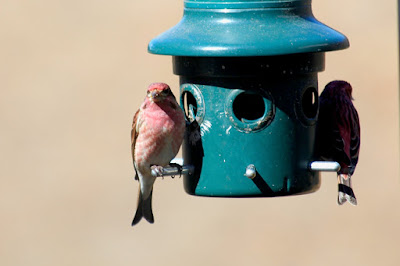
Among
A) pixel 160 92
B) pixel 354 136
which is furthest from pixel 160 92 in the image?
pixel 354 136

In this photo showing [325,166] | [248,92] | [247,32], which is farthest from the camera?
[325,166]

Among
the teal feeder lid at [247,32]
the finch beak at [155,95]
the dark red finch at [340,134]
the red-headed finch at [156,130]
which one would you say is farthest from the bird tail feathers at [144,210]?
the teal feeder lid at [247,32]

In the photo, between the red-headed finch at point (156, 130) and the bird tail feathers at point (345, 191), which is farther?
the bird tail feathers at point (345, 191)

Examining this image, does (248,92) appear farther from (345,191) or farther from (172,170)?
(345,191)

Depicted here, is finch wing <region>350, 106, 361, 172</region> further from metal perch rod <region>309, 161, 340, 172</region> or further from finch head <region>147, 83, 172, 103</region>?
finch head <region>147, 83, 172, 103</region>

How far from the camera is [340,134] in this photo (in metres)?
8.76

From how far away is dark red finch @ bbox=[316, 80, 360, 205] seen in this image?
8.82 metres

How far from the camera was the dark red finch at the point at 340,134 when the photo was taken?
882 cm

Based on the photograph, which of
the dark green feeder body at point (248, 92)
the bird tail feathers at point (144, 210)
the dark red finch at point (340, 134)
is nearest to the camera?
the dark green feeder body at point (248, 92)

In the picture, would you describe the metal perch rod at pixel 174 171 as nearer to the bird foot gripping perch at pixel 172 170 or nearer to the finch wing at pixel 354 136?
the bird foot gripping perch at pixel 172 170

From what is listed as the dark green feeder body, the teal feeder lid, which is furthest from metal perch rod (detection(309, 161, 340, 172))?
the teal feeder lid

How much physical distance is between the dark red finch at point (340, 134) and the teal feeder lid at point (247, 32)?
768 millimetres

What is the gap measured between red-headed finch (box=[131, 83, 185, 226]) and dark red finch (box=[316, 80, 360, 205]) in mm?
1017

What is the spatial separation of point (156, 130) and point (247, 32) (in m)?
1.06
